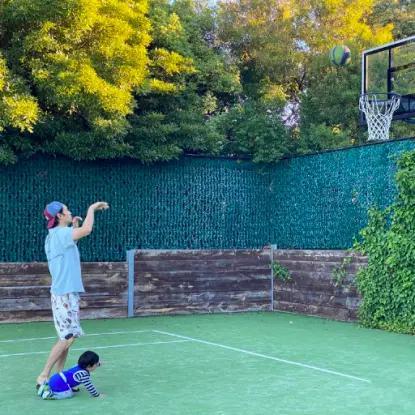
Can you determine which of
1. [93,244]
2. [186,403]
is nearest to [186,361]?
[186,403]

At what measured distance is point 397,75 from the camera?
1337cm

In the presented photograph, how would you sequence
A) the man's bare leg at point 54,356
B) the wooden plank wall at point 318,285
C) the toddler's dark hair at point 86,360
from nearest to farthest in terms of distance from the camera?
the toddler's dark hair at point 86,360 < the man's bare leg at point 54,356 < the wooden plank wall at point 318,285

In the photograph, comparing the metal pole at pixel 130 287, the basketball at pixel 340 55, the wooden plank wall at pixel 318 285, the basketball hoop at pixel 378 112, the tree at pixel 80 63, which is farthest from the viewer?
the basketball at pixel 340 55

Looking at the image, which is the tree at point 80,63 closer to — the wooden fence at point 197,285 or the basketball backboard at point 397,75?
the wooden fence at point 197,285

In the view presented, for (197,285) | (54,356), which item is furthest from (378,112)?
(54,356)

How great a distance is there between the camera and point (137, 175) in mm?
13406

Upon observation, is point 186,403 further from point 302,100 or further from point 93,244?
point 302,100

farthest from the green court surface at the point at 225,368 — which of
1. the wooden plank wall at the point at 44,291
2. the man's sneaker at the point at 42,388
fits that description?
the wooden plank wall at the point at 44,291

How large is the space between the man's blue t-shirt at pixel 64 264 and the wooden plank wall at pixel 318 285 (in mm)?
6454

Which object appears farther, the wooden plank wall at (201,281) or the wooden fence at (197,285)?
the wooden plank wall at (201,281)

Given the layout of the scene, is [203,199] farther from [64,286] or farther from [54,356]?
[54,356]

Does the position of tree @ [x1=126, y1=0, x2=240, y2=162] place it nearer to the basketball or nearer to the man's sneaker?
the basketball

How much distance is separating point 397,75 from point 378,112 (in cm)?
81

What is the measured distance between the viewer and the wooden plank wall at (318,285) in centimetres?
1202
